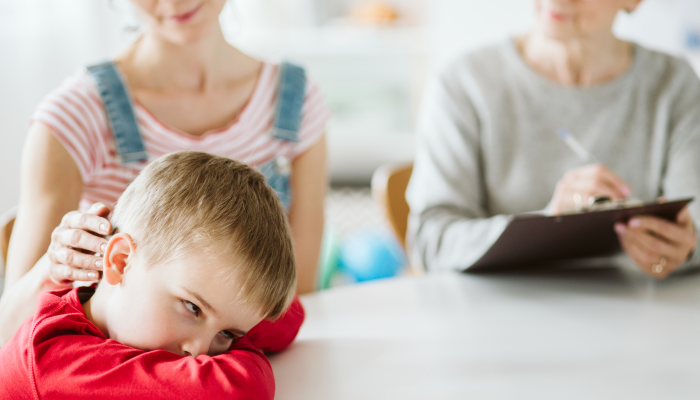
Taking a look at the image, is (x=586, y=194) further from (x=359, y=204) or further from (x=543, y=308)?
(x=359, y=204)

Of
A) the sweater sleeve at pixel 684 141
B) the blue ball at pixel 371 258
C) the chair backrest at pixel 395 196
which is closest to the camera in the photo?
the sweater sleeve at pixel 684 141

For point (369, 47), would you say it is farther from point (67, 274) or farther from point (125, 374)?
point (125, 374)

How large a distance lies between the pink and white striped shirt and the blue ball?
1489 mm

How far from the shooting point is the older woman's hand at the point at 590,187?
890 millimetres

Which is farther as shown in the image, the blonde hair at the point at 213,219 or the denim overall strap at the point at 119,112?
the denim overall strap at the point at 119,112

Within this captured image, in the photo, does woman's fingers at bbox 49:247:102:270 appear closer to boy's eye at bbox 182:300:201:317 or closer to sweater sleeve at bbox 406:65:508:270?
boy's eye at bbox 182:300:201:317

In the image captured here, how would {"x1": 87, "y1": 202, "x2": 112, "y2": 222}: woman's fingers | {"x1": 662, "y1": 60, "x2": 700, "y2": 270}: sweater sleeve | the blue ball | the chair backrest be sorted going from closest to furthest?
1. {"x1": 87, "y1": 202, "x2": 112, "y2": 222}: woman's fingers
2. {"x1": 662, "y1": 60, "x2": 700, "y2": 270}: sweater sleeve
3. the chair backrest
4. the blue ball

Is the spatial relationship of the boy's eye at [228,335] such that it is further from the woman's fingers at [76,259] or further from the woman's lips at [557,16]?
the woman's lips at [557,16]

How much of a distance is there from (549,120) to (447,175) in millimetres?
221

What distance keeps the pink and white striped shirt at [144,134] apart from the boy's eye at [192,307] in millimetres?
288

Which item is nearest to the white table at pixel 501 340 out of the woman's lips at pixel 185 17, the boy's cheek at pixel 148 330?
the boy's cheek at pixel 148 330

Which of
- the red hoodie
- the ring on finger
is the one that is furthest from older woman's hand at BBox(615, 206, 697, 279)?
the red hoodie

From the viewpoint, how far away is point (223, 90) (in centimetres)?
91

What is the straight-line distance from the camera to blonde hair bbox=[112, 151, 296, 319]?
0.50 meters
